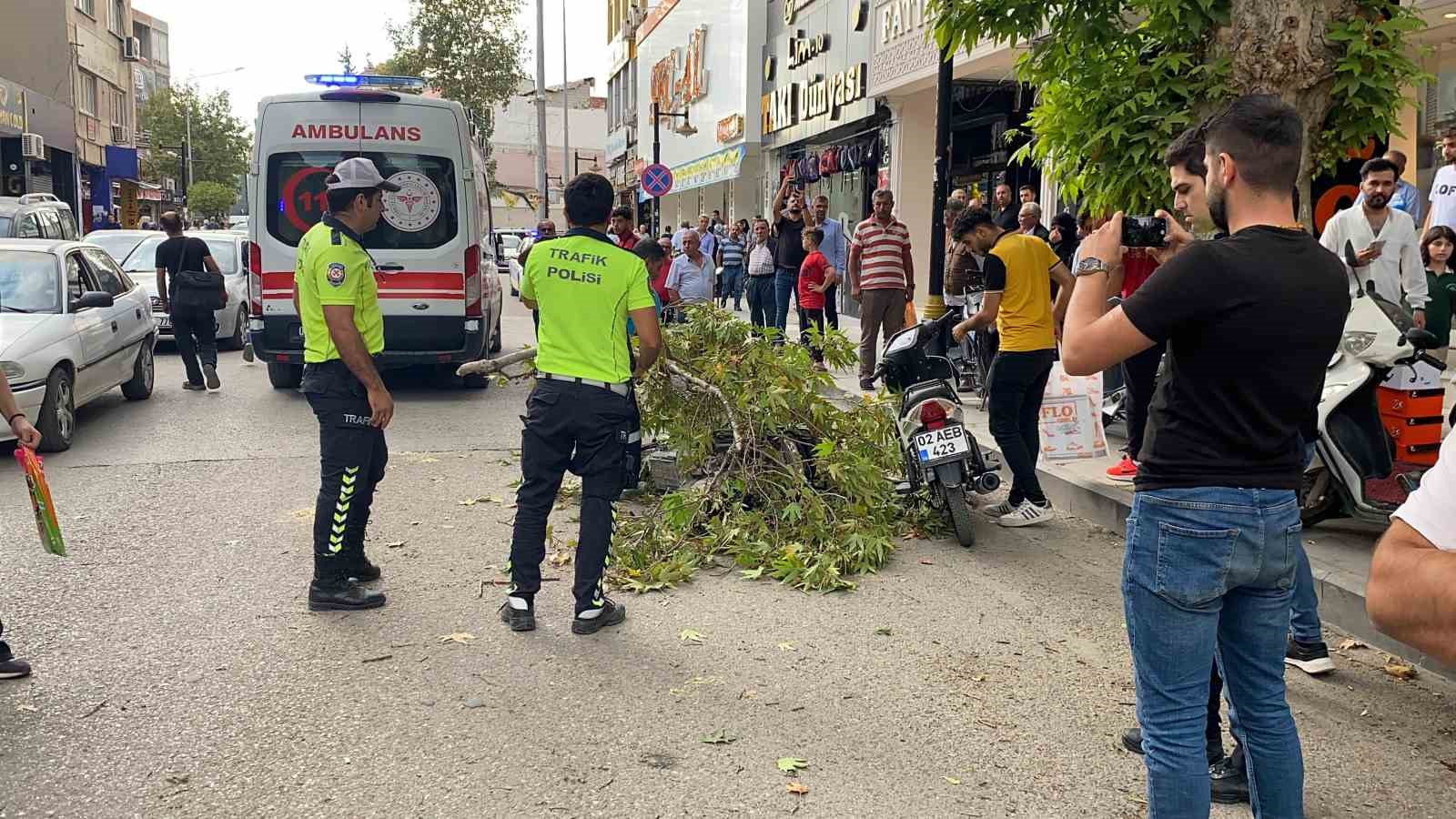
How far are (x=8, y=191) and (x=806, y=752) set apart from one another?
36794mm

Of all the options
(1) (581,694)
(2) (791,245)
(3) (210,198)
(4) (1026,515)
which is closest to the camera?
(1) (581,694)

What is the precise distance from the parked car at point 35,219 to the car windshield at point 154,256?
848mm

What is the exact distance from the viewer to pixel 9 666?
443 cm

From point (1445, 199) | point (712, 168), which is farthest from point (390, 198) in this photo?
point (712, 168)

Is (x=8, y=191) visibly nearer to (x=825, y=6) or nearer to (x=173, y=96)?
(x=825, y=6)

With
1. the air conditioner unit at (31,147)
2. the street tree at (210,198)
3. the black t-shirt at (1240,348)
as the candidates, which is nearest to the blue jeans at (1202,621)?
the black t-shirt at (1240,348)

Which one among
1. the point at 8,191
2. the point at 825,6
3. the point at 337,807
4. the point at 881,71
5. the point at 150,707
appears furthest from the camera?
the point at 8,191

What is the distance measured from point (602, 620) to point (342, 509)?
1266 millimetres

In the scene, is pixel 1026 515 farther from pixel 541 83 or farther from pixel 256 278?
pixel 541 83

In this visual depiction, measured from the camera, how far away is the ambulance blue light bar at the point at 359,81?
11156 millimetres

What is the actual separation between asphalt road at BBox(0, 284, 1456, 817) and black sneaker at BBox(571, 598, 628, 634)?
0.04m

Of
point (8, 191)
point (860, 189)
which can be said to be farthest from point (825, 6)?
point (8, 191)

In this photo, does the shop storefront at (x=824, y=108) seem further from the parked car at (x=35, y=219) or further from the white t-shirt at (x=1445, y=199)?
the parked car at (x=35, y=219)

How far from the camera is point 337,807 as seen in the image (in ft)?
11.4
